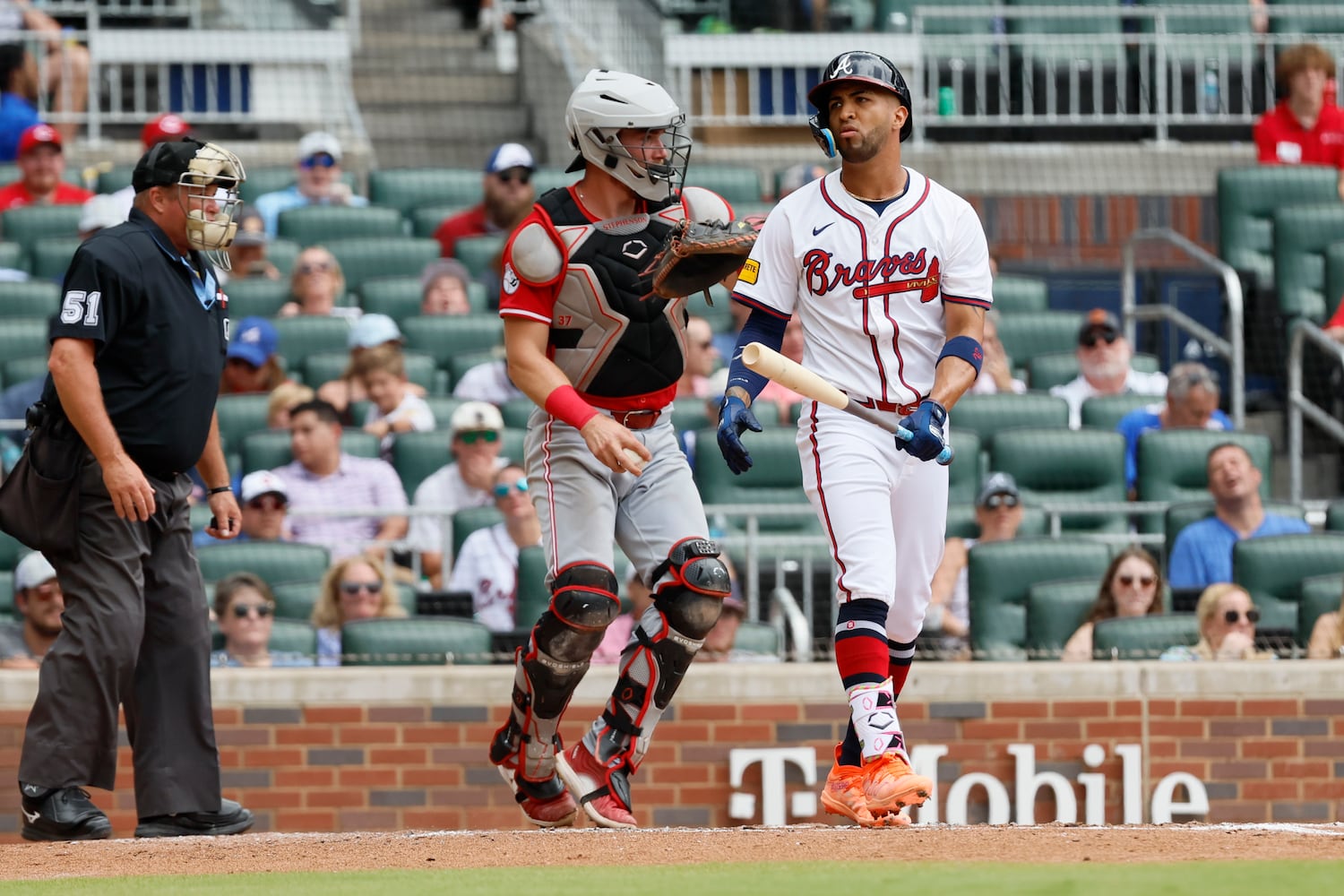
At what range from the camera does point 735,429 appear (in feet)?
18.0

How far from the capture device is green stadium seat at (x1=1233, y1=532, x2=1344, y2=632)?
27.3ft

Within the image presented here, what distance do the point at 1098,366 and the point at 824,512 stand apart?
4.88 metres

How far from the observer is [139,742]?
19.7 feet

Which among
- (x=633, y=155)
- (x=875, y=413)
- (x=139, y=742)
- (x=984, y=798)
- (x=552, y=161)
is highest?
(x=552, y=161)

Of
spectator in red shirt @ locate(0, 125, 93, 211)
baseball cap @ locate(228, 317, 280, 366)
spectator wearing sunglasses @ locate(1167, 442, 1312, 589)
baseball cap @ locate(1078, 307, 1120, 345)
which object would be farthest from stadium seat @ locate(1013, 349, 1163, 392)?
spectator in red shirt @ locate(0, 125, 93, 211)

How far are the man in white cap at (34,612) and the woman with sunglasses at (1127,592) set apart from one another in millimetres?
3740

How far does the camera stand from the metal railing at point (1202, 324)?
35.1ft

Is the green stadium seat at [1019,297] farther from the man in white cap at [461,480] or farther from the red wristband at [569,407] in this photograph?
the red wristband at [569,407]

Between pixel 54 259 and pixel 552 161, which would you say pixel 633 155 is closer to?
pixel 54 259

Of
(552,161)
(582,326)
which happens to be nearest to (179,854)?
(582,326)

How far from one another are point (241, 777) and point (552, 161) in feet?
23.1

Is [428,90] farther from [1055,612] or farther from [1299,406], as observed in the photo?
[1055,612]

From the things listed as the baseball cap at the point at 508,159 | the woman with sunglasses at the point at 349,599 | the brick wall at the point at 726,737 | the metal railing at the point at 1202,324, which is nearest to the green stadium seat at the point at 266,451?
the woman with sunglasses at the point at 349,599

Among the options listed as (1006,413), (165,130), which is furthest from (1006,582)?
(165,130)
